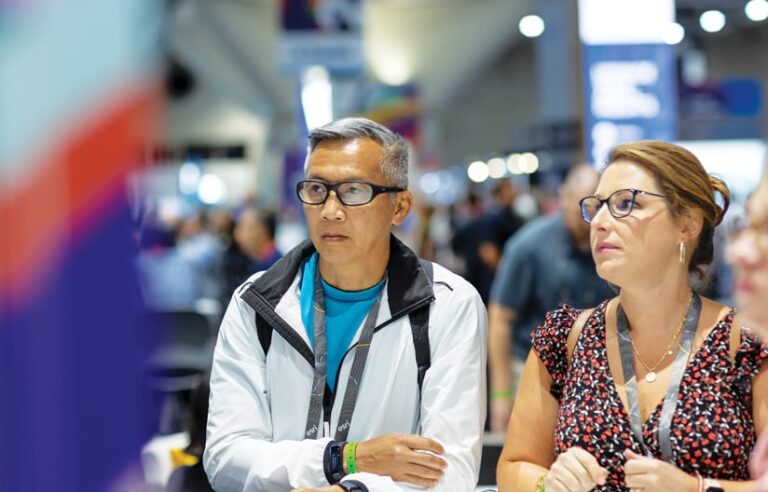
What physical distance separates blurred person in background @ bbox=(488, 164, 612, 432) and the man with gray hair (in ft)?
7.38

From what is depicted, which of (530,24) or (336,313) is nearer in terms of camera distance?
(336,313)

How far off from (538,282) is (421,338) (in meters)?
2.56

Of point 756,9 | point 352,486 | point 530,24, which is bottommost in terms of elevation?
point 352,486

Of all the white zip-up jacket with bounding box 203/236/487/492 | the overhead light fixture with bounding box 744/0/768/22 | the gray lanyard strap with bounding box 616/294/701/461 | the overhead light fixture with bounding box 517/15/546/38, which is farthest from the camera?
the overhead light fixture with bounding box 517/15/546/38

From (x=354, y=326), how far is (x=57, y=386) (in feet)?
5.95

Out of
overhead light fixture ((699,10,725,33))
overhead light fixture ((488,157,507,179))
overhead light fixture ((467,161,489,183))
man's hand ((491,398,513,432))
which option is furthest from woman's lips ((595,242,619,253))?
overhead light fixture ((467,161,489,183))

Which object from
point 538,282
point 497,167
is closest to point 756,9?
point 538,282

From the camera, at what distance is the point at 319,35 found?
9672 mm

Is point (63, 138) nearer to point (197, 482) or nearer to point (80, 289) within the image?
point (80, 289)

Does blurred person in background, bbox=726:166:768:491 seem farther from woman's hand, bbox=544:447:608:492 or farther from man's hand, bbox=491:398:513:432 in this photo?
man's hand, bbox=491:398:513:432

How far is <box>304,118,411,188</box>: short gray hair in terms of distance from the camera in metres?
2.51

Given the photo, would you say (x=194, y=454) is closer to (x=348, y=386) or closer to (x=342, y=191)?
(x=348, y=386)

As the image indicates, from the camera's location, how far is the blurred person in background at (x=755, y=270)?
145 centimetres

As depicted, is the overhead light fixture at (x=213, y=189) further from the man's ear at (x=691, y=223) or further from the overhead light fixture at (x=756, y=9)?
the man's ear at (x=691, y=223)
